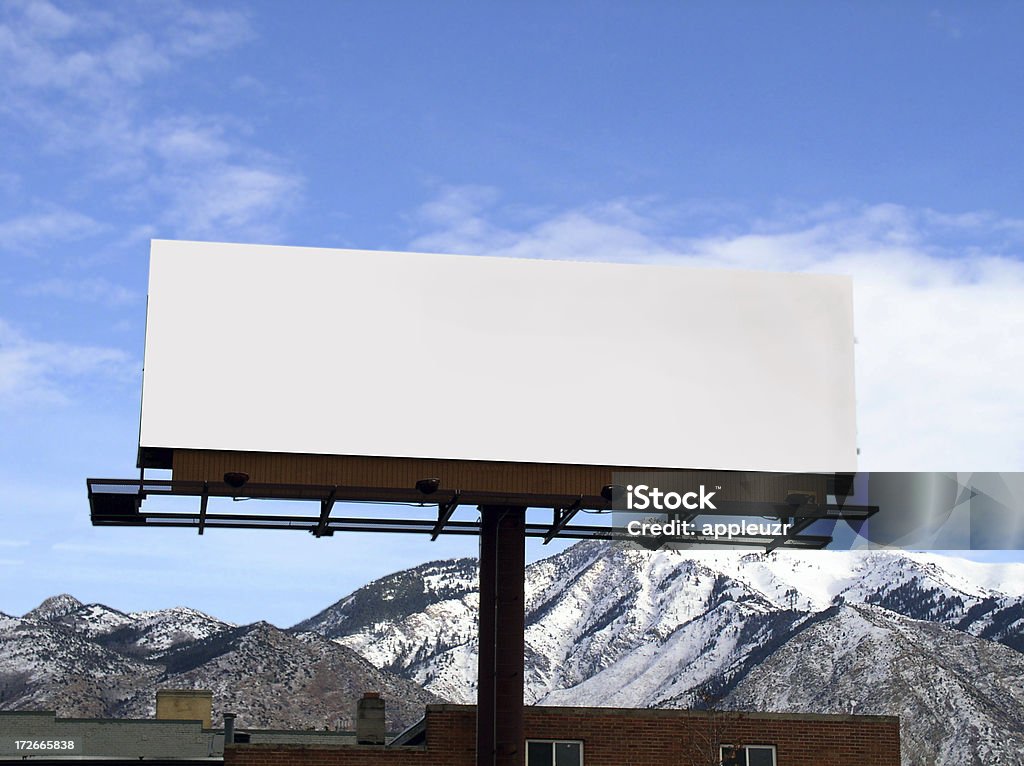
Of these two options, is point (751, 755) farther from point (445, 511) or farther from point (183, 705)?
point (183, 705)

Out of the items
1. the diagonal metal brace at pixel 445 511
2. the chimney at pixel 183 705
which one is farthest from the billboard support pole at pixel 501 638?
the chimney at pixel 183 705

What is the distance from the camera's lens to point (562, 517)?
124 ft

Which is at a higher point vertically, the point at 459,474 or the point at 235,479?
the point at 459,474

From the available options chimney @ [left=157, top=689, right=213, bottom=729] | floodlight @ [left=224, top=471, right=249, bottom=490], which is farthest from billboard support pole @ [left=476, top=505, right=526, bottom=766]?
chimney @ [left=157, top=689, right=213, bottom=729]

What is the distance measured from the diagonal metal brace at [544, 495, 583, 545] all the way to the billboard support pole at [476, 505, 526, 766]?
960mm

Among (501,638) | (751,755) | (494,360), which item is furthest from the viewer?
(751,755)

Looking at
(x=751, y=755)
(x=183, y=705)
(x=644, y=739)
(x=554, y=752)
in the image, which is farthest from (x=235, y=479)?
(x=751, y=755)

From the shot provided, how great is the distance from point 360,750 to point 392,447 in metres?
7.10

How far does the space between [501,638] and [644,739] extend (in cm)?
506

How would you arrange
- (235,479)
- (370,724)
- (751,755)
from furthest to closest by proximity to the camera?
1. (370,724)
2. (751,755)
3. (235,479)

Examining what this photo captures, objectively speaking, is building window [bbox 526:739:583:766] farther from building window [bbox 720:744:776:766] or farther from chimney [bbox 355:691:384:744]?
chimney [bbox 355:691:384:744]

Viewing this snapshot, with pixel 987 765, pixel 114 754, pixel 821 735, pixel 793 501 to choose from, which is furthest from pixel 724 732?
pixel 987 765

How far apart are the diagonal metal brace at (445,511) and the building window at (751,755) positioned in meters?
8.89

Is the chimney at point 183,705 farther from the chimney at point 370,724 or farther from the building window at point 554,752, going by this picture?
the building window at point 554,752
